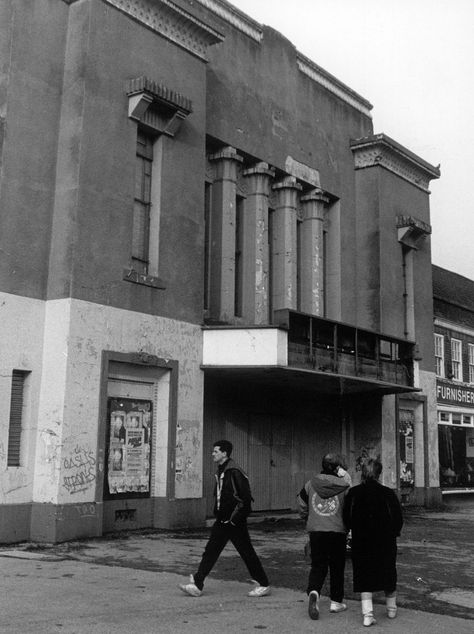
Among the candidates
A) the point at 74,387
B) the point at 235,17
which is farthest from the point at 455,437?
the point at 74,387

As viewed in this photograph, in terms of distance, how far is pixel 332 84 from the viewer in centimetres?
2420

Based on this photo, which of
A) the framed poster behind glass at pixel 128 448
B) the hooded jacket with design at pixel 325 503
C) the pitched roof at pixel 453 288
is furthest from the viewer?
the pitched roof at pixel 453 288

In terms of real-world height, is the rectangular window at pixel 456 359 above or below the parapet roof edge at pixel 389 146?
below

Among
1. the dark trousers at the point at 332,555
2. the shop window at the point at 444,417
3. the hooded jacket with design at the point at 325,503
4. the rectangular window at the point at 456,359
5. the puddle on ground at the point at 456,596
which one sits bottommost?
the puddle on ground at the point at 456,596

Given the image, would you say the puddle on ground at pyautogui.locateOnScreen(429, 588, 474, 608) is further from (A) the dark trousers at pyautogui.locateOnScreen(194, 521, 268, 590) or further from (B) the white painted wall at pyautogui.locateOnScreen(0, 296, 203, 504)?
(B) the white painted wall at pyautogui.locateOnScreen(0, 296, 203, 504)

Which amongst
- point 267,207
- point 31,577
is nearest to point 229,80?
point 267,207

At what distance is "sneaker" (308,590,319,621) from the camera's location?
26.1 feet

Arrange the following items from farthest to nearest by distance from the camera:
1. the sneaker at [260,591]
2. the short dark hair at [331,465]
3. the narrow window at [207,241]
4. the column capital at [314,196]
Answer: the column capital at [314,196] < the narrow window at [207,241] < the sneaker at [260,591] < the short dark hair at [331,465]

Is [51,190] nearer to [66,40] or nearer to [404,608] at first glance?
[66,40]

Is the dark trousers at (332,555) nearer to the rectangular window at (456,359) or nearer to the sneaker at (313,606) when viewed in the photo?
the sneaker at (313,606)

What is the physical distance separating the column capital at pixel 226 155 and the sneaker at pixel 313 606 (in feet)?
45.0

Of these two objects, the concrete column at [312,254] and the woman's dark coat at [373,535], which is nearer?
the woman's dark coat at [373,535]

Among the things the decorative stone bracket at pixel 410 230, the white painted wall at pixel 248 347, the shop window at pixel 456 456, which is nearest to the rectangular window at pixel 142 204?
the white painted wall at pixel 248 347

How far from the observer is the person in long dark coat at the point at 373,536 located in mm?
7934
